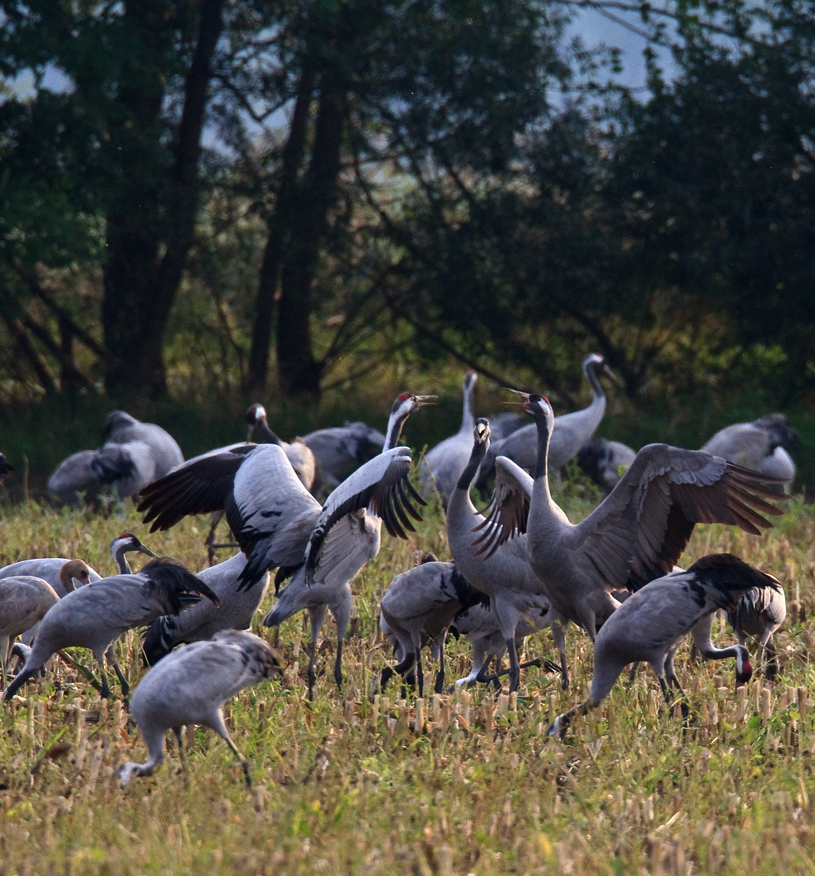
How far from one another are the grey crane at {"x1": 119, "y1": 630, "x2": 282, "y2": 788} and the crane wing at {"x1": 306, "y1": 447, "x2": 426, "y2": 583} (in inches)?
37.9

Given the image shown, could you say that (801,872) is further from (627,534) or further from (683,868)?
(627,534)

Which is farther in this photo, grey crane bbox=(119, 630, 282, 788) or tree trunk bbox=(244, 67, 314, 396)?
tree trunk bbox=(244, 67, 314, 396)

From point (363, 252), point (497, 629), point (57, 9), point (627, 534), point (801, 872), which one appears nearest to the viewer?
point (801, 872)

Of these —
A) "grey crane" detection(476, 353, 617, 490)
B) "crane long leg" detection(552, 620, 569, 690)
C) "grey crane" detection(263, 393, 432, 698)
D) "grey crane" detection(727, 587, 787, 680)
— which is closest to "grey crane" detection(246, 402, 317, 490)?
"grey crane" detection(263, 393, 432, 698)

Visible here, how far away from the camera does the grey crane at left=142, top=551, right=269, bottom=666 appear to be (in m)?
4.71

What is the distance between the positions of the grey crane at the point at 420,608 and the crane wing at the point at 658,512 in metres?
0.51

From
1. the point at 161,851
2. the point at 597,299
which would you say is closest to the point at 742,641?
the point at 161,851

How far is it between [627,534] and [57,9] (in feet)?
29.1

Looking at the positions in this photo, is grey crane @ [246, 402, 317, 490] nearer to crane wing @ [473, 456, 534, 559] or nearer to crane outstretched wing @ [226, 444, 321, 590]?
crane outstretched wing @ [226, 444, 321, 590]

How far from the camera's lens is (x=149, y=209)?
1265cm

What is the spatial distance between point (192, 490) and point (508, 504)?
1.60 metres

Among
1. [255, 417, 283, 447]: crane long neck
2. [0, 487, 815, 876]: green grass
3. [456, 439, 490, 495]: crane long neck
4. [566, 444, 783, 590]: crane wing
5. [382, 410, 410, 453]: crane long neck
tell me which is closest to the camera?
[0, 487, 815, 876]: green grass

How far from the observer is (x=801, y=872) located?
2738 millimetres

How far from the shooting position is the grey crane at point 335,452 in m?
10.0
